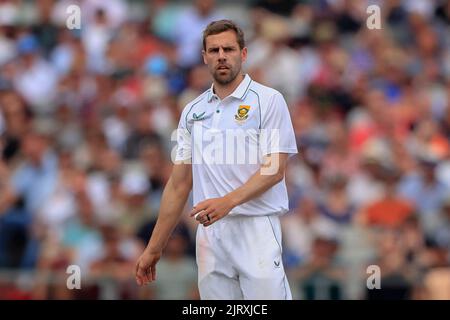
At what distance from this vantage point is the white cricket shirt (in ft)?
21.9

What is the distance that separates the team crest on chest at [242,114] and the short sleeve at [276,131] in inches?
4.0

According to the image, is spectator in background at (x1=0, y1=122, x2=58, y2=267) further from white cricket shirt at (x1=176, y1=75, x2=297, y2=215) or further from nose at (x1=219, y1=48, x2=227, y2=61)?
nose at (x1=219, y1=48, x2=227, y2=61)

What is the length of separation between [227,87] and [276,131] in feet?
1.36

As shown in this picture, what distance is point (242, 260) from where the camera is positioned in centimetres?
667

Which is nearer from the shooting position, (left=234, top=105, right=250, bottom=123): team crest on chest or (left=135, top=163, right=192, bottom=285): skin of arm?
(left=234, top=105, right=250, bottom=123): team crest on chest

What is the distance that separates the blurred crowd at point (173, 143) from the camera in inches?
410

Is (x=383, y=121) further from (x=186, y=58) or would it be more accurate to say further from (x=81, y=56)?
(x=81, y=56)

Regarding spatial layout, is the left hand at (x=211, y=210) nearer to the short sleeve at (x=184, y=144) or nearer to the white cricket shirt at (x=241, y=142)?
the white cricket shirt at (x=241, y=142)

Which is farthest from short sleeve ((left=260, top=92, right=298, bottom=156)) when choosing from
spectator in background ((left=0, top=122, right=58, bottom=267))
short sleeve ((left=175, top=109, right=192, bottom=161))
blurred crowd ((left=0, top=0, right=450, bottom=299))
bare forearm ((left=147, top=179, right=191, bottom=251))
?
spectator in background ((left=0, top=122, right=58, bottom=267))

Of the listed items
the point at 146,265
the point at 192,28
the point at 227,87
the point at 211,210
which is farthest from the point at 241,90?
the point at 192,28

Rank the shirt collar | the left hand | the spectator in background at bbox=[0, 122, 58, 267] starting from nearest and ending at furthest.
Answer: the left hand
the shirt collar
the spectator in background at bbox=[0, 122, 58, 267]

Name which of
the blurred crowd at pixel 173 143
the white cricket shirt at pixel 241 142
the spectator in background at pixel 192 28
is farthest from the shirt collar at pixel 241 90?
the spectator in background at pixel 192 28

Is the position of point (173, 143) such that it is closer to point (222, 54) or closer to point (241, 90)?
point (241, 90)
